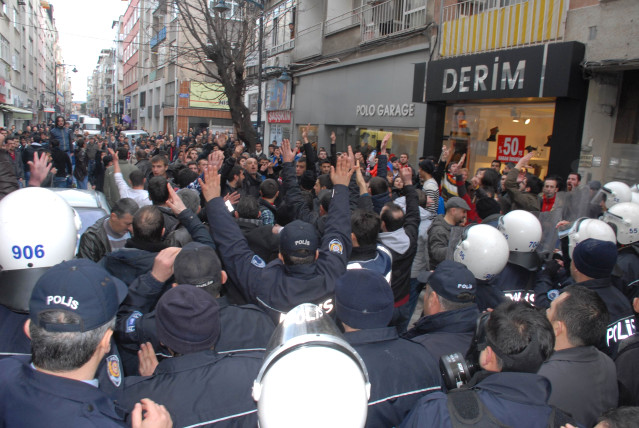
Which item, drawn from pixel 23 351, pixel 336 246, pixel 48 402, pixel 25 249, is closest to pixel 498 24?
pixel 336 246

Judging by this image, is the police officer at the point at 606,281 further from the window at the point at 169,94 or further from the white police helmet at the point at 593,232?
the window at the point at 169,94

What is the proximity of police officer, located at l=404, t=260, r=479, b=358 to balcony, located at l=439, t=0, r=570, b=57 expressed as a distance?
841 cm

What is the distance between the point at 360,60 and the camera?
15.2 m

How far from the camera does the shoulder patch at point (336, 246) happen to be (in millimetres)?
3123

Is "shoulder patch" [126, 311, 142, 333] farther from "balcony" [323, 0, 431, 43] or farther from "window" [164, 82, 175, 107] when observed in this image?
"window" [164, 82, 175, 107]

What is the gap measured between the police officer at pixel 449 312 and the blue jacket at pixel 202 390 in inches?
40.8

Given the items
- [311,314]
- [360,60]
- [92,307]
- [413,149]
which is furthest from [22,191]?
[360,60]

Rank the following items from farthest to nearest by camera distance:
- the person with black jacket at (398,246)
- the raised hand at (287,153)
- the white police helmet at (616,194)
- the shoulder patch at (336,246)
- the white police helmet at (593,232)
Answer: the white police helmet at (616,194) → the raised hand at (287,153) → the person with black jacket at (398,246) → the white police helmet at (593,232) → the shoulder patch at (336,246)

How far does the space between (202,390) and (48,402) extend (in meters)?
0.55

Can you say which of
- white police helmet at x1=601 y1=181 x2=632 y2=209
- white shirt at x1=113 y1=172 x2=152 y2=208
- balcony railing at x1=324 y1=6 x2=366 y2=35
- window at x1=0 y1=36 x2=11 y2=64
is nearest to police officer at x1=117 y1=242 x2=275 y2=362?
white shirt at x1=113 y1=172 x2=152 y2=208

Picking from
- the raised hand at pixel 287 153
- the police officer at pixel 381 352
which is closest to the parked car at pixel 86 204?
the raised hand at pixel 287 153

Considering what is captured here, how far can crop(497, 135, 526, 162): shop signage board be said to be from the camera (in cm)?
1050

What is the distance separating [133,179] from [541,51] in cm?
793

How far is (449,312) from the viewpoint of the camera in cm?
258
